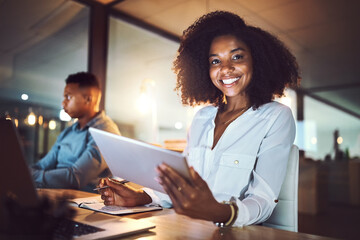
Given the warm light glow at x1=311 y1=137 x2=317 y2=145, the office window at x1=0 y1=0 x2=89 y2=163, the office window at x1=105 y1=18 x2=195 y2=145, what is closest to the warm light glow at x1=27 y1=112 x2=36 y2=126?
the office window at x1=0 y1=0 x2=89 y2=163

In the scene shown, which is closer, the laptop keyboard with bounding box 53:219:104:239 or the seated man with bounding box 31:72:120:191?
the laptop keyboard with bounding box 53:219:104:239

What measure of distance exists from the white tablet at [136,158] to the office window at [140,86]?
2709mm

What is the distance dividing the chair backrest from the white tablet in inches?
19.1

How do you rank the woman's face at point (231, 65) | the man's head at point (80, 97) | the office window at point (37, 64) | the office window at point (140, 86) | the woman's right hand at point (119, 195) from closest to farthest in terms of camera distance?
1. the woman's right hand at point (119, 195)
2. the woman's face at point (231, 65)
3. the man's head at point (80, 97)
4. the office window at point (37, 64)
5. the office window at point (140, 86)

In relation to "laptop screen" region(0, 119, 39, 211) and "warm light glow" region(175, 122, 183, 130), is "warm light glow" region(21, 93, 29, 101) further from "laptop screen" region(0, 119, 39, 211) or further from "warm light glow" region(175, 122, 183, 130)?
"laptop screen" region(0, 119, 39, 211)

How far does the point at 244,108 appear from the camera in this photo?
155cm

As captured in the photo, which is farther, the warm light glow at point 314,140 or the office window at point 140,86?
the office window at point 140,86

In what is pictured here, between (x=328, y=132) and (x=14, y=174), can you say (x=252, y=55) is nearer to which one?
(x=14, y=174)

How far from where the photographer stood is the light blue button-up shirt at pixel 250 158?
113 centimetres

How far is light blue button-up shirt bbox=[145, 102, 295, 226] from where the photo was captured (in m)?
1.13

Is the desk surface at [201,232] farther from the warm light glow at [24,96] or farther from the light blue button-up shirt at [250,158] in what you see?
the warm light glow at [24,96]

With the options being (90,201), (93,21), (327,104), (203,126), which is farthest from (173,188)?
(93,21)

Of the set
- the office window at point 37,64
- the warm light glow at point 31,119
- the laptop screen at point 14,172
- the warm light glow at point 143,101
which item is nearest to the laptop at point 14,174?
the laptop screen at point 14,172

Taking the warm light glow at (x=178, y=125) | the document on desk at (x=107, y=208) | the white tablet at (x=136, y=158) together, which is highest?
the warm light glow at (x=178, y=125)
